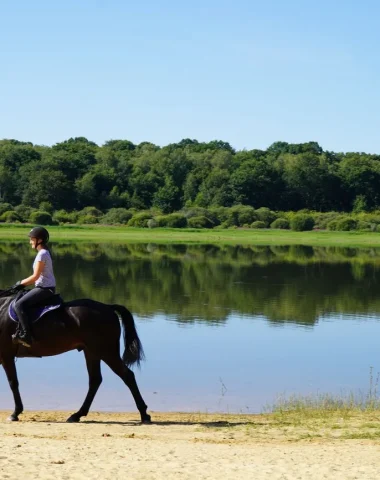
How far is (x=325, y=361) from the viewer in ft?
64.3

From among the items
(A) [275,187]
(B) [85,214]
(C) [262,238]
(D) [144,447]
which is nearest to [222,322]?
(D) [144,447]

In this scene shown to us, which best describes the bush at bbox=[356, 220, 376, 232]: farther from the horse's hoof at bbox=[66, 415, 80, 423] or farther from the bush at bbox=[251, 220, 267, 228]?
the horse's hoof at bbox=[66, 415, 80, 423]

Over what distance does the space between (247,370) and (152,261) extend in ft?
105

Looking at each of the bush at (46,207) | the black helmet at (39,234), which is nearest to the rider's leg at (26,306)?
the black helmet at (39,234)

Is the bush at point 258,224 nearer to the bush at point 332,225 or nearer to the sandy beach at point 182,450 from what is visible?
the bush at point 332,225

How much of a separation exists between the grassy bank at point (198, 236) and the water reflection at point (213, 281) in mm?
13432

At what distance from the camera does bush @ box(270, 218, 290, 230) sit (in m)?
97.6

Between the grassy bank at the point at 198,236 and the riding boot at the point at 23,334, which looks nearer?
the riding boot at the point at 23,334

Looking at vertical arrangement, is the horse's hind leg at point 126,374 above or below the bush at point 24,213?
below

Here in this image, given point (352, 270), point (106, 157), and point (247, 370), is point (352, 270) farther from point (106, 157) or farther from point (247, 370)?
point (106, 157)

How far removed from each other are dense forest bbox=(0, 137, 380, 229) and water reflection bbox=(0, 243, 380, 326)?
175 feet

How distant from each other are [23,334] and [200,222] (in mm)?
83204

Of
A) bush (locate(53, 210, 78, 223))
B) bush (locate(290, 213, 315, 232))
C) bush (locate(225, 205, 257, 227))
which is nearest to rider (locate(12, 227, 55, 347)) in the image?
bush (locate(53, 210, 78, 223))

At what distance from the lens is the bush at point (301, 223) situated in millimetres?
95375
